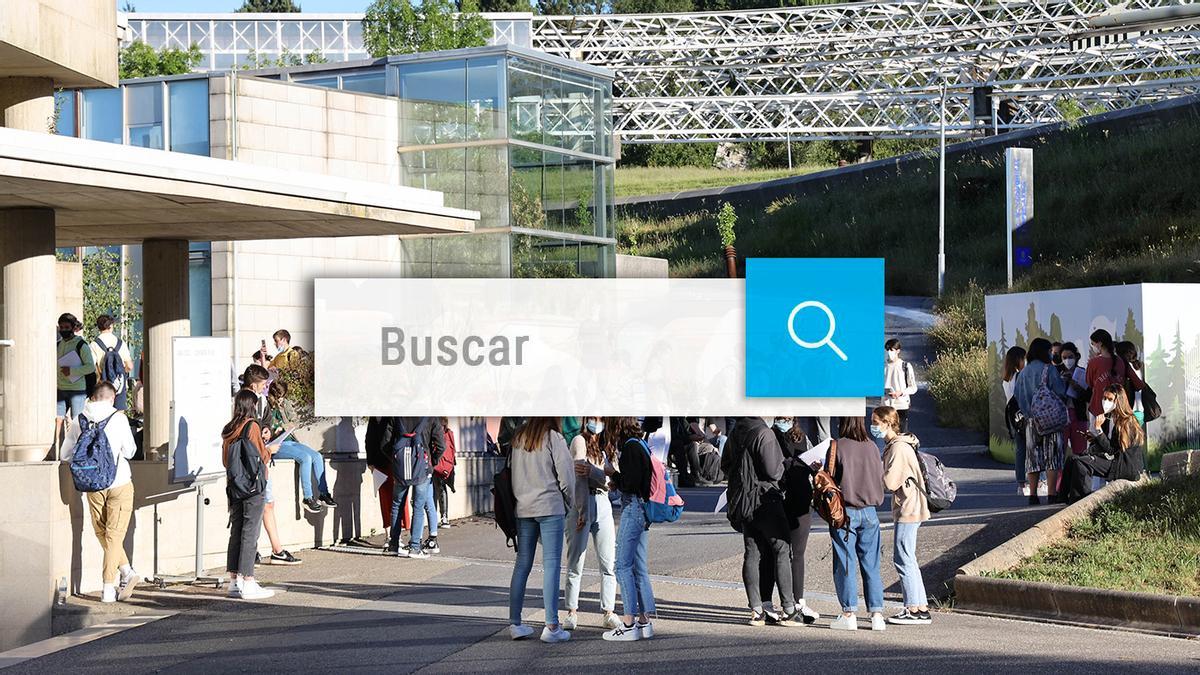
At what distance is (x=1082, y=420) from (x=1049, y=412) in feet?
1.65

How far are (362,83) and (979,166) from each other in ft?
116

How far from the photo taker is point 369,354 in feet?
40.8

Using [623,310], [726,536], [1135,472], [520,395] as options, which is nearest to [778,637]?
[520,395]

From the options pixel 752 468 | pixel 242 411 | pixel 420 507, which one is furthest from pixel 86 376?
pixel 752 468

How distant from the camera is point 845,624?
37.4 ft

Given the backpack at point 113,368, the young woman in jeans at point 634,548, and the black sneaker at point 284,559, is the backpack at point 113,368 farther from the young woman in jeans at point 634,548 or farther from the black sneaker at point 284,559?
the young woman in jeans at point 634,548

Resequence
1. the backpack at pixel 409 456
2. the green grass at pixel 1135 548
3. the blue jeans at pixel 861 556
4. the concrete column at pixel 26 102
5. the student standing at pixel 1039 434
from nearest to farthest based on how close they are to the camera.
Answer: the blue jeans at pixel 861 556 < the green grass at pixel 1135 548 < the backpack at pixel 409 456 < the student standing at pixel 1039 434 < the concrete column at pixel 26 102

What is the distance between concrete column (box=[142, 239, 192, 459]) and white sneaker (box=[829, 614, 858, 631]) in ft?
25.5

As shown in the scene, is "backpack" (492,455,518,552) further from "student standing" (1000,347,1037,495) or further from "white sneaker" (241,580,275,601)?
"student standing" (1000,347,1037,495)

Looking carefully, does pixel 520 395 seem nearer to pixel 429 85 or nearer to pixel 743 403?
pixel 743 403

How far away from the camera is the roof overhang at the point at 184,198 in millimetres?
11422

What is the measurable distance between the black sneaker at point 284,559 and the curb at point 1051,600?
6493mm

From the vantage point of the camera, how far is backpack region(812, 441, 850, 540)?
11.2 m
